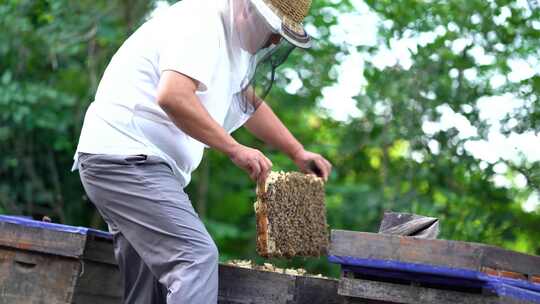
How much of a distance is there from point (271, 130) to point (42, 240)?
1049mm

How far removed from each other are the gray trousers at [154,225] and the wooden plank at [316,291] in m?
0.38

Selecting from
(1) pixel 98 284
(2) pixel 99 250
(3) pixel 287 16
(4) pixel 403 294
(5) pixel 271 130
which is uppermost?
(3) pixel 287 16

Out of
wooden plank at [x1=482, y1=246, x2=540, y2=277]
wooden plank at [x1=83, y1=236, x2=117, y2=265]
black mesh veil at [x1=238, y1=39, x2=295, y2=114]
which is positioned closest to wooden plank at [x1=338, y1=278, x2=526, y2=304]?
wooden plank at [x1=482, y1=246, x2=540, y2=277]

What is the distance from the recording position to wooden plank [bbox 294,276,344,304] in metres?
3.53

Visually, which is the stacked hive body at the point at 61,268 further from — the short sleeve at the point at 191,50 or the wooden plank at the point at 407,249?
the short sleeve at the point at 191,50

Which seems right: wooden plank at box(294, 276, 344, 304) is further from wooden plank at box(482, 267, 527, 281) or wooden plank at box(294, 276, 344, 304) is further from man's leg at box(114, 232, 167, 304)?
wooden plank at box(482, 267, 527, 281)

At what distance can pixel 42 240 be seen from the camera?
3.83 m

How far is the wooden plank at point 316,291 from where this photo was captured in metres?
3.53

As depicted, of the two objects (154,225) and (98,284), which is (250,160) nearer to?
(154,225)

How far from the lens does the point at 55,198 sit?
27.7 ft

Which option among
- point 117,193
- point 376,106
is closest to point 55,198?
point 376,106

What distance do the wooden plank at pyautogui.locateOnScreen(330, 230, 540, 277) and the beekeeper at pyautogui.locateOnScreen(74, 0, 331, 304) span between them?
424 mm

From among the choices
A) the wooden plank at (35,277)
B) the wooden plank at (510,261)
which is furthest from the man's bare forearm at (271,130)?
the wooden plank at (510,261)

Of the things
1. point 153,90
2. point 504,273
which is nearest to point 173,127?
point 153,90
